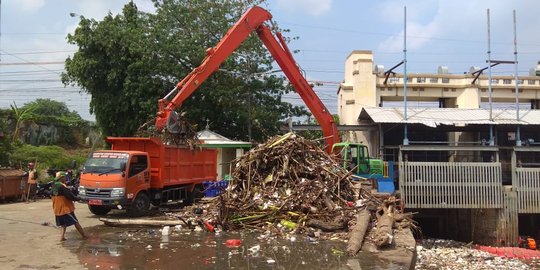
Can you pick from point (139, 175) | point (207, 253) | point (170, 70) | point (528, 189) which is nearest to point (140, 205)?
point (139, 175)

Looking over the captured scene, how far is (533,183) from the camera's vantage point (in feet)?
60.7

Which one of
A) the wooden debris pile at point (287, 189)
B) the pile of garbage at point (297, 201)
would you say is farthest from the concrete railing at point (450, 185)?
the wooden debris pile at point (287, 189)

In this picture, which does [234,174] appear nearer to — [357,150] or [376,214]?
[376,214]

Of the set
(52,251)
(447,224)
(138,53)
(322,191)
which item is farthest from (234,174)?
(138,53)

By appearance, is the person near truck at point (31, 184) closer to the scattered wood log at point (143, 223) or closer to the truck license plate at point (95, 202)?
the truck license plate at point (95, 202)

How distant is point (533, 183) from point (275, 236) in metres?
13.1

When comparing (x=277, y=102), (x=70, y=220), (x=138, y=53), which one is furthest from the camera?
(x=277, y=102)

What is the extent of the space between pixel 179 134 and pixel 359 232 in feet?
26.8

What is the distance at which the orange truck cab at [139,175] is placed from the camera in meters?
13.3

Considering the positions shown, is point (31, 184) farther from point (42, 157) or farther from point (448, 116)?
point (448, 116)

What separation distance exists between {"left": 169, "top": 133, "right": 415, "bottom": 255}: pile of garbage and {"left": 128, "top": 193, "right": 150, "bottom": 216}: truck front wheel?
1882 millimetres

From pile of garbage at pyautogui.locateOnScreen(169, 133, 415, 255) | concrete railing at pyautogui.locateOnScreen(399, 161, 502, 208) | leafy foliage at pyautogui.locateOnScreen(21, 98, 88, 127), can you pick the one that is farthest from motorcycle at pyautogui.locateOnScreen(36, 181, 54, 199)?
leafy foliage at pyautogui.locateOnScreen(21, 98, 88, 127)

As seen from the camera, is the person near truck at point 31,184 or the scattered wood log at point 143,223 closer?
the scattered wood log at point 143,223

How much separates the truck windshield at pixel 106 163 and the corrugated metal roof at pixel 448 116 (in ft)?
43.0
